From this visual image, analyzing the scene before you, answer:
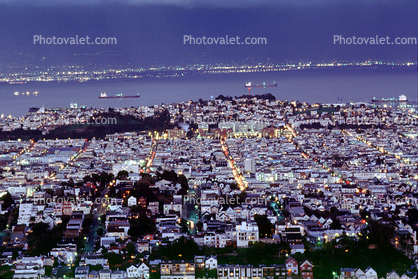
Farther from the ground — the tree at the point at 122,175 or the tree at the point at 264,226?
the tree at the point at 122,175

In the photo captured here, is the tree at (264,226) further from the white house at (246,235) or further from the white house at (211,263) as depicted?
the white house at (211,263)

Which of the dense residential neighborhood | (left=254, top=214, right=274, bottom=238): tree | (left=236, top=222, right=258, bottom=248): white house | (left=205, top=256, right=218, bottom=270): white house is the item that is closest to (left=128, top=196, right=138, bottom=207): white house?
the dense residential neighborhood

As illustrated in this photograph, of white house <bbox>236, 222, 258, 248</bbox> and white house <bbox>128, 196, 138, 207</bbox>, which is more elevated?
white house <bbox>128, 196, 138, 207</bbox>

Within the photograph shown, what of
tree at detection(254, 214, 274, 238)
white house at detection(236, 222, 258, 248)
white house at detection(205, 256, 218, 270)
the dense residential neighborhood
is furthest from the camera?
tree at detection(254, 214, 274, 238)

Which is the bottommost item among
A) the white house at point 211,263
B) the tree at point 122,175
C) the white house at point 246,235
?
the white house at point 211,263

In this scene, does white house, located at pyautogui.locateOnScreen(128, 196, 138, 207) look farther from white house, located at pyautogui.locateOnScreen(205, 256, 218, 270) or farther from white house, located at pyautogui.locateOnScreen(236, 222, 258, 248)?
white house, located at pyautogui.locateOnScreen(205, 256, 218, 270)

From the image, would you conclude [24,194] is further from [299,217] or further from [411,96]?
[411,96]

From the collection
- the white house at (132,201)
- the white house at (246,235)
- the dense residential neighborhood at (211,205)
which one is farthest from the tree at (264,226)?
the white house at (132,201)

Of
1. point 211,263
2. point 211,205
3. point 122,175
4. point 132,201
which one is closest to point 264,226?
point 211,263

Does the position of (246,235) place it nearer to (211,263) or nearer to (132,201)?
(211,263)

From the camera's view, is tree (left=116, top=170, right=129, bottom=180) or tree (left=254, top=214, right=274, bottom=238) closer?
tree (left=254, top=214, right=274, bottom=238)

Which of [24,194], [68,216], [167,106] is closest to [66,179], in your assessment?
[24,194]

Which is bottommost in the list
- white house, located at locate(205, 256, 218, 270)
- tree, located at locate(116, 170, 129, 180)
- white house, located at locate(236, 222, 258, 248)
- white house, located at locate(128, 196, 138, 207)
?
white house, located at locate(205, 256, 218, 270)
